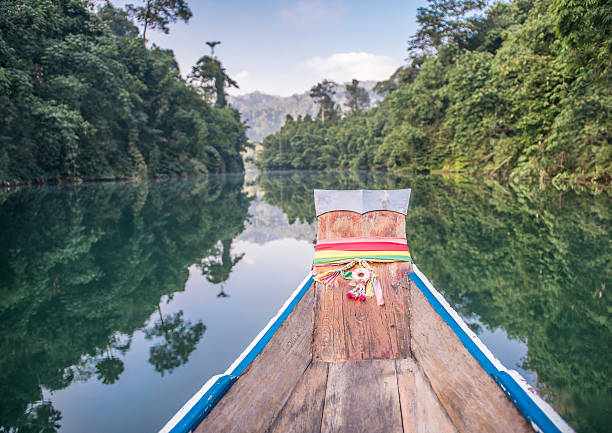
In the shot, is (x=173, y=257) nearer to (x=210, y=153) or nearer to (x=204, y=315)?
(x=204, y=315)

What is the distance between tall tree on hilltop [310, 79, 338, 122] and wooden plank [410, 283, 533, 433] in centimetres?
6388

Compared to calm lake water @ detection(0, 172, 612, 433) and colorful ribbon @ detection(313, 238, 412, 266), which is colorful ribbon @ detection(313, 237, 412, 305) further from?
calm lake water @ detection(0, 172, 612, 433)

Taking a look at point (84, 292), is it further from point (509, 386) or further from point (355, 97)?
point (355, 97)

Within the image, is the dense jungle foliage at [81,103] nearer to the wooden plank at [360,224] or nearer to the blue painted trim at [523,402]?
the wooden plank at [360,224]

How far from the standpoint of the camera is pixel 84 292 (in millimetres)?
4230

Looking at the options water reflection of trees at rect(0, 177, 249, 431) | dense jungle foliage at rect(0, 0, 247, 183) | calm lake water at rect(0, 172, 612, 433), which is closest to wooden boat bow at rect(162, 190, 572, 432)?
calm lake water at rect(0, 172, 612, 433)

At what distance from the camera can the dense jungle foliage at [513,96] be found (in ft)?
30.8

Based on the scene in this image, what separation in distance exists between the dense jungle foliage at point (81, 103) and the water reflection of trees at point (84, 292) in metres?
7.73

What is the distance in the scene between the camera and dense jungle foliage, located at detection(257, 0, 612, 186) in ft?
30.8

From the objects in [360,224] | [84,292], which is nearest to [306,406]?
[360,224]

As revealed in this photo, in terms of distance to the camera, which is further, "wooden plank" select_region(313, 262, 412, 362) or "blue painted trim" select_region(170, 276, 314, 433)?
"wooden plank" select_region(313, 262, 412, 362)

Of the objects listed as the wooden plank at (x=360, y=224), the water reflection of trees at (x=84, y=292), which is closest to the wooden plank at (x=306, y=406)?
the wooden plank at (x=360, y=224)

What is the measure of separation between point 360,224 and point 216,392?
160 centimetres

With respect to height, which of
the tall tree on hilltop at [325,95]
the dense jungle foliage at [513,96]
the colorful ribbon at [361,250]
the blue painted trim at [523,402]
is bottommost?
the blue painted trim at [523,402]
